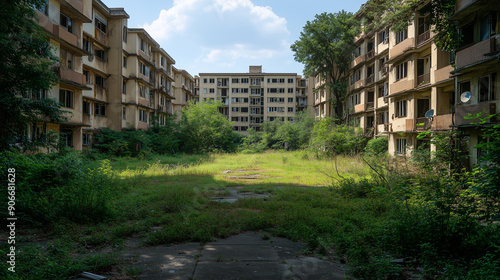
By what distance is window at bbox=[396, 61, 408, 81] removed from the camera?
836 inches

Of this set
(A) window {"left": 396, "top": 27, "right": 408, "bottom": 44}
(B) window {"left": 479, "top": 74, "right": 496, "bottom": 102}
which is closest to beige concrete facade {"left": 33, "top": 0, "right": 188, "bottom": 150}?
(B) window {"left": 479, "top": 74, "right": 496, "bottom": 102}

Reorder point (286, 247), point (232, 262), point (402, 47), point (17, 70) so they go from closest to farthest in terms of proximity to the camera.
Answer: point (232, 262), point (286, 247), point (17, 70), point (402, 47)

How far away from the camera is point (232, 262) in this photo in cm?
426

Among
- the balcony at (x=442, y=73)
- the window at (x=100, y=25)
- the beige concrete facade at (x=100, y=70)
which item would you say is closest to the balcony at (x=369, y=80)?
the balcony at (x=442, y=73)

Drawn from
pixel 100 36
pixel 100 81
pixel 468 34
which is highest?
pixel 100 36

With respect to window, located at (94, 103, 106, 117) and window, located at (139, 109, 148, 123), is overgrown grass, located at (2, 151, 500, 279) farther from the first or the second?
window, located at (139, 109, 148, 123)

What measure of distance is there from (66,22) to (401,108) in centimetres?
2471

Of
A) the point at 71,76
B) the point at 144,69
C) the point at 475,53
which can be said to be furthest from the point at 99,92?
the point at 475,53

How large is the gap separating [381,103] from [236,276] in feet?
91.2

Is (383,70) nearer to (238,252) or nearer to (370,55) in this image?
(370,55)

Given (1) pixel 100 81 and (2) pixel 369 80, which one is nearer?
(1) pixel 100 81

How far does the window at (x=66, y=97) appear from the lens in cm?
1894

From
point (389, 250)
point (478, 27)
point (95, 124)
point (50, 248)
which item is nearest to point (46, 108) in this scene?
point (50, 248)

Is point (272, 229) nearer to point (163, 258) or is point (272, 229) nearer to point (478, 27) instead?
point (163, 258)
